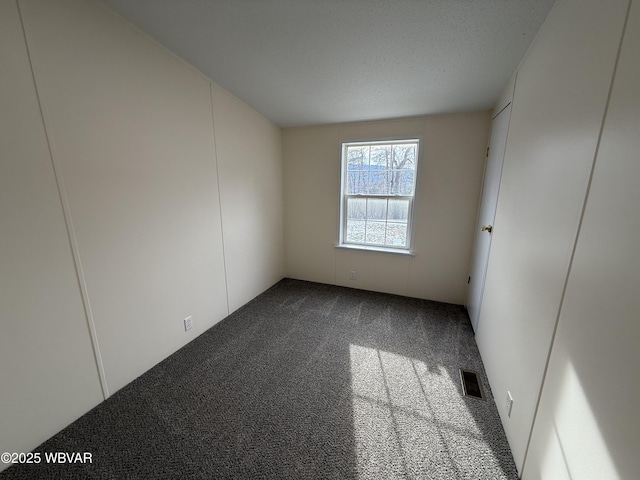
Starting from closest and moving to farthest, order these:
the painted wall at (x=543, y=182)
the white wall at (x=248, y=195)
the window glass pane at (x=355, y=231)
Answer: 1. the painted wall at (x=543, y=182)
2. the white wall at (x=248, y=195)
3. the window glass pane at (x=355, y=231)

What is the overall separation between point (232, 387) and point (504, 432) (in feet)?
5.69

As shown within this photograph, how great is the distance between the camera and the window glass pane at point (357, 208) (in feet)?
10.4

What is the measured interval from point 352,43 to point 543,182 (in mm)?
1398

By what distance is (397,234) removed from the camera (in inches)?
122

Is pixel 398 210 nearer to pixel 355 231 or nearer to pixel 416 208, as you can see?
pixel 416 208

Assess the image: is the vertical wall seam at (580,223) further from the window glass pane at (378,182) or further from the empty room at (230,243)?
the window glass pane at (378,182)

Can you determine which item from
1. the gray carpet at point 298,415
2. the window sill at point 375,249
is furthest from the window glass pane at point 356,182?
the gray carpet at point 298,415

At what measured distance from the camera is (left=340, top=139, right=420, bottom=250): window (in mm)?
2912

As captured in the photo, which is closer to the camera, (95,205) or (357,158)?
(95,205)

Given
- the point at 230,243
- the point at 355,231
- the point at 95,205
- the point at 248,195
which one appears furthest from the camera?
the point at 355,231

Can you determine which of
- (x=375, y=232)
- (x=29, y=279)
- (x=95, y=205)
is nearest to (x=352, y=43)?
(x=95, y=205)

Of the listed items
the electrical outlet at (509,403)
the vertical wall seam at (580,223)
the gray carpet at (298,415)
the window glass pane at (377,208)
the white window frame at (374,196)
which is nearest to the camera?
the vertical wall seam at (580,223)

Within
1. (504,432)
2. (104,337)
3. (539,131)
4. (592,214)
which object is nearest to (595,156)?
(592,214)

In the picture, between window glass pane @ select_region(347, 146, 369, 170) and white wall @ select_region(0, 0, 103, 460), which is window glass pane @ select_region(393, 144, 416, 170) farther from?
white wall @ select_region(0, 0, 103, 460)
